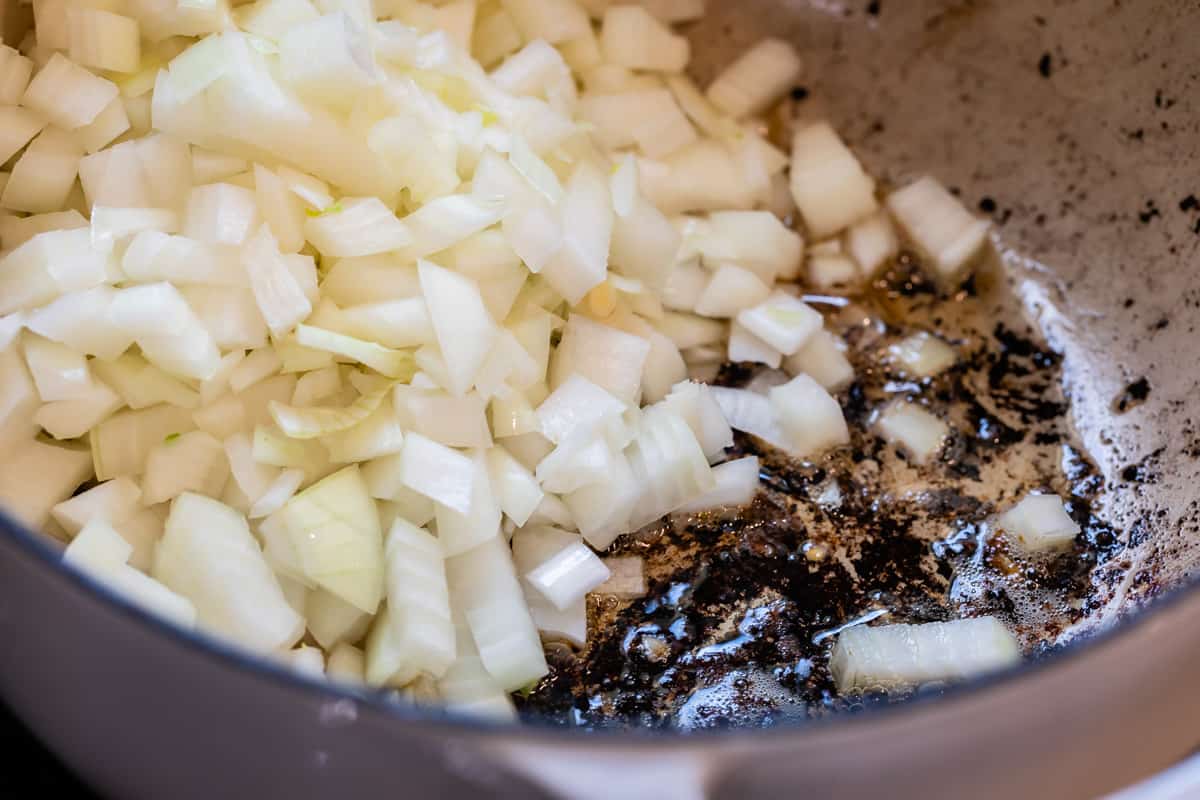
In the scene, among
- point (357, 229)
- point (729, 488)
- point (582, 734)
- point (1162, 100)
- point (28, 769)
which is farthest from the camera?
point (1162, 100)

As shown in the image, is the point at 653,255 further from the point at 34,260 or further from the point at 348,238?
the point at 34,260

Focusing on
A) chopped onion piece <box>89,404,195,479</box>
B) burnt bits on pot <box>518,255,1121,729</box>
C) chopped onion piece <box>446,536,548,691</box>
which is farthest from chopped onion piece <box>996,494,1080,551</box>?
chopped onion piece <box>89,404,195,479</box>

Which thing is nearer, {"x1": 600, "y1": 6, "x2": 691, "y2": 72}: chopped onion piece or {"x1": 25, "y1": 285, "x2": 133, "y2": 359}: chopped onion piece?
{"x1": 25, "y1": 285, "x2": 133, "y2": 359}: chopped onion piece

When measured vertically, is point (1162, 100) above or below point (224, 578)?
above

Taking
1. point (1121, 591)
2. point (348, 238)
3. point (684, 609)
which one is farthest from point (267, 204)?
point (1121, 591)

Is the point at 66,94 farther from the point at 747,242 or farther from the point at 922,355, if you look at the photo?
the point at 922,355

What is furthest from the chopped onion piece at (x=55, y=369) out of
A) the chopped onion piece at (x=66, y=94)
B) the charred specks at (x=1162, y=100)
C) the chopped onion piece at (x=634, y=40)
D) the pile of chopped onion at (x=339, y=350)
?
the charred specks at (x=1162, y=100)

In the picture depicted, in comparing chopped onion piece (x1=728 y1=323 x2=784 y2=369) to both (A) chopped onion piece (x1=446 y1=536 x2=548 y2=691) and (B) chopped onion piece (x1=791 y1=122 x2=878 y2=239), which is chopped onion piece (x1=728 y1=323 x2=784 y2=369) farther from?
(A) chopped onion piece (x1=446 y1=536 x2=548 y2=691)

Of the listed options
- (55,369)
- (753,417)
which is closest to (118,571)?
(55,369)

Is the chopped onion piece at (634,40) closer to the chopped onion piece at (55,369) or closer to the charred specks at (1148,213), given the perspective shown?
the charred specks at (1148,213)
